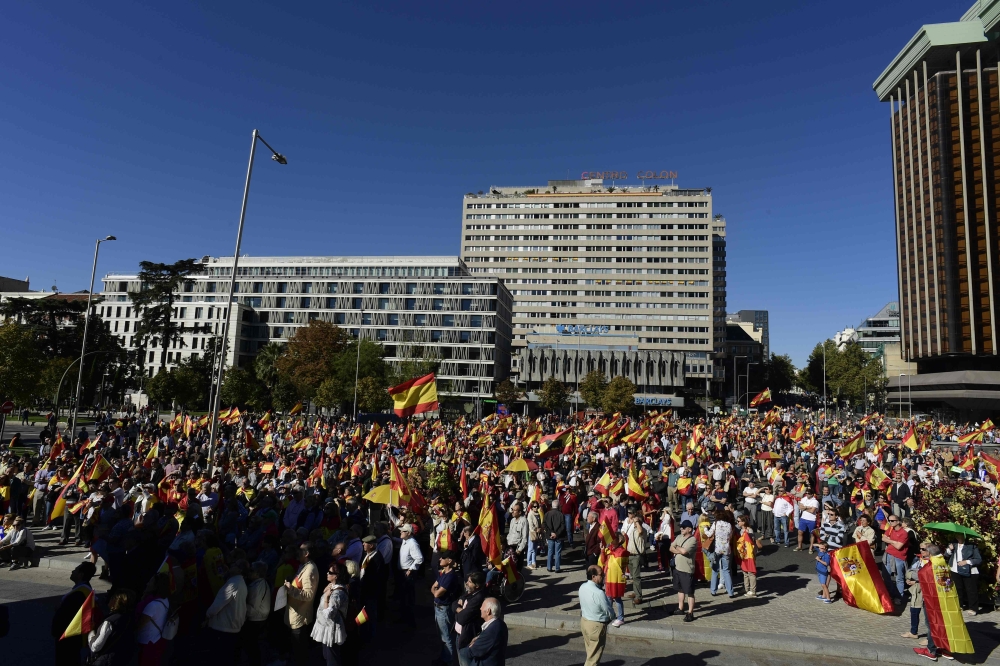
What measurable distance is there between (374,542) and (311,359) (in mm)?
55094

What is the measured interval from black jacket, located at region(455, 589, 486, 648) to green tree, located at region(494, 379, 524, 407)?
73191mm

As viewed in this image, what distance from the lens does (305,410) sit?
2872 inches

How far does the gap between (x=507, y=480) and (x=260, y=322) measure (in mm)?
85335

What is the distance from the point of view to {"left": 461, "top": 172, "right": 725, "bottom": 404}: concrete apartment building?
104688mm

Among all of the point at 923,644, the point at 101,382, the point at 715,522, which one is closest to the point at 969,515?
the point at 923,644

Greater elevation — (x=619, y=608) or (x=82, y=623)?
(x=82, y=623)

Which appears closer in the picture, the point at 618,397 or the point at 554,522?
the point at 554,522

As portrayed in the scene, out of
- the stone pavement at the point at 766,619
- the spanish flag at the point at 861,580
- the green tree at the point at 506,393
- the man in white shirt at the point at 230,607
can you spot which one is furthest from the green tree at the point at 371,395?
the man in white shirt at the point at 230,607

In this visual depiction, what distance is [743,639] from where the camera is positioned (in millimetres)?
8695

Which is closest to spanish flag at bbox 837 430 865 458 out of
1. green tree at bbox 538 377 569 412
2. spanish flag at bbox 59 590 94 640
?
spanish flag at bbox 59 590 94 640

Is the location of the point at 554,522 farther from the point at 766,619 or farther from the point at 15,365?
the point at 15,365

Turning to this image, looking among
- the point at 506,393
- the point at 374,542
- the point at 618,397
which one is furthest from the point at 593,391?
the point at 374,542

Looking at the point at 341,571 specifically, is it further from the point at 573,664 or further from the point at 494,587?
the point at 573,664

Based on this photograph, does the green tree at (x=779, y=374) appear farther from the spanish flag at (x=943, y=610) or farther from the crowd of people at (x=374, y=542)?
the spanish flag at (x=943, y=610)
